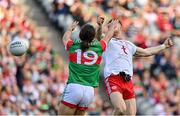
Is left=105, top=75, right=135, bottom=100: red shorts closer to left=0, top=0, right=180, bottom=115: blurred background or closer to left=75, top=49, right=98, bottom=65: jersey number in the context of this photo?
left=75, top=49, right=98, bottom=65: jersey number

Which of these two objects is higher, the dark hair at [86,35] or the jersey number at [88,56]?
the dark hair at [86,35]

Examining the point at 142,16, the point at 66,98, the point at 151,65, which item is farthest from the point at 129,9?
the point at 66,98

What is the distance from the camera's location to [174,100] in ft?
73.4

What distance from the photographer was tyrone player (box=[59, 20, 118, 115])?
12.0 m

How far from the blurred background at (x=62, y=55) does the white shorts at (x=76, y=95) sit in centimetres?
672

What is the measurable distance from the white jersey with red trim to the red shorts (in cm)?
10

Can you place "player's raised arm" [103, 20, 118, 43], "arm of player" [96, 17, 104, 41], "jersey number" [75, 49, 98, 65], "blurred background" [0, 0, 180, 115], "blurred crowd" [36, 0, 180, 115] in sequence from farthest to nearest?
1. "blurred crowd" [36, 0, 180, 115]
2. "blurred background" [0, 0, 180, 115]
3. "arm of player" [96, 17, 104, 41]
4. "player's raised arm" [103, 20, 118, 43]
5. "jersey number" [75, 49, 98, 65]

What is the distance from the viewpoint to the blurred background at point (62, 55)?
19375 mm

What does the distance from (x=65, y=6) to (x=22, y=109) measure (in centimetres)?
430

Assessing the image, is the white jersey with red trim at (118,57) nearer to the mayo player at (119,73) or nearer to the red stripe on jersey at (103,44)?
the mayo player at (119,73)

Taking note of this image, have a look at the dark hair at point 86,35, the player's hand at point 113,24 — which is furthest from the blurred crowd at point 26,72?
the dark hair at point 86,35

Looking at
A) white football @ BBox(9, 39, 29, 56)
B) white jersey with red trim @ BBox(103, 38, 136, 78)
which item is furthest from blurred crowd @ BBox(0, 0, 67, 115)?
white jersey with red trim @ BBox(103, 38, 136, 78)

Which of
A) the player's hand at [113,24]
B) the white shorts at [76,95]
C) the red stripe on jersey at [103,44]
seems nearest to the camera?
the white shorts at [76,95]

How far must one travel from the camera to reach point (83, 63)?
12078 millimetres
